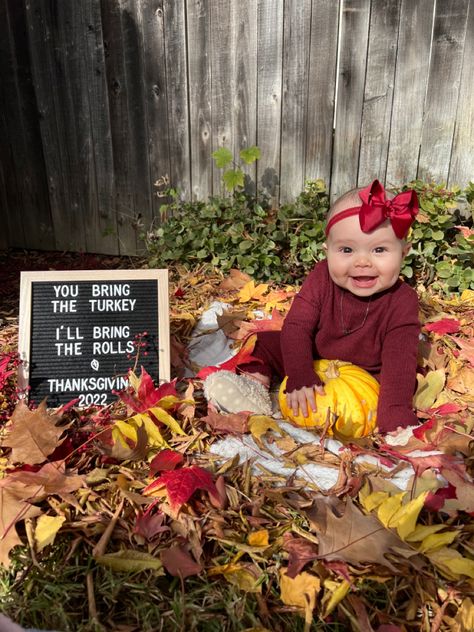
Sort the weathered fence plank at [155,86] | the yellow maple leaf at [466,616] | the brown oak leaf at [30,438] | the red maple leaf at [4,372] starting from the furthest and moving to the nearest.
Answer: the weathered fence plank at [155,86]
the red maple leaf at [4,372]
the brown oak leaf at [30,438]
the yellow maple leaf at [466,616]

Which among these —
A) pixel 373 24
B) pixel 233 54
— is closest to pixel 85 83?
pixel 233 54

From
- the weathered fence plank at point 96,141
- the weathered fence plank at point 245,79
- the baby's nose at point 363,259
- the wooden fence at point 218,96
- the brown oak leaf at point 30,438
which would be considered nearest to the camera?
the brown oak leaf at point 30,438

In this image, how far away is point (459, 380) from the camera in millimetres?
2258

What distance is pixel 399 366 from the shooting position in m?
1.96

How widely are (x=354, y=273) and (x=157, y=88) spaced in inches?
95.5

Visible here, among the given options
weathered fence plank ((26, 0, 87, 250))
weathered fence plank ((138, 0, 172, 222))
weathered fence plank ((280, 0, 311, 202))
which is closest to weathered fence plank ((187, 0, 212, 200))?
weathered fence plank ((138, 0, 172, 222))

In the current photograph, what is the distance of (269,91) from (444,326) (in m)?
1.97

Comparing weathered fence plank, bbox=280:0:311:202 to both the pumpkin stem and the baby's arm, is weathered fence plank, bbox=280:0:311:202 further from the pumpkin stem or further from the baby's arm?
the pumpkin stem

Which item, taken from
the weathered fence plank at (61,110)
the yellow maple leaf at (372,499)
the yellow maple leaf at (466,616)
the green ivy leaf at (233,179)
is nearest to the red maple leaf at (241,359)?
the yellow maple leaf at (372,499)

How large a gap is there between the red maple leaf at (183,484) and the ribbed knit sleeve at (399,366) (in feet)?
2.44

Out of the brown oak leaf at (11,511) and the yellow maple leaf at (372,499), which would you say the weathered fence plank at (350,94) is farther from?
the brown oak leaf at (11,511)

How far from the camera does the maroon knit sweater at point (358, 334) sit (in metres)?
1.95

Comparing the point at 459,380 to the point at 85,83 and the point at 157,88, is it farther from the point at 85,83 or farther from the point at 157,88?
the point at 85,83

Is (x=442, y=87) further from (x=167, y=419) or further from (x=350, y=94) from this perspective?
(x=167, y=419)
